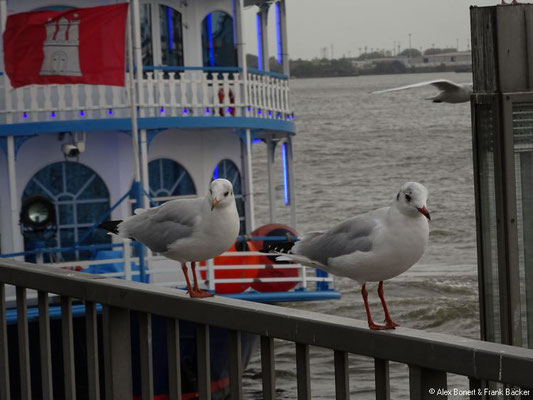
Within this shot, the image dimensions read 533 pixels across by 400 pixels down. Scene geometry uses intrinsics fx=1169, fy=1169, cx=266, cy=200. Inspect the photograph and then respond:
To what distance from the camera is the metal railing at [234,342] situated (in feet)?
8.71

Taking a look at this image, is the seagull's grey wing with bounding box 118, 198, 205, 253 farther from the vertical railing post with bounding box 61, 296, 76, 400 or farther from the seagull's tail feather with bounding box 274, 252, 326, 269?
the vertical railing post with bounding box 61, 296, 76, 400

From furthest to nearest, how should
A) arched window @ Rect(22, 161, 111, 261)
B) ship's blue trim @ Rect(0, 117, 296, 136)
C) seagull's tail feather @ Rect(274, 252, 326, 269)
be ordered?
arched window @ Rect(22, 161, 111, 261), ship's blue trim @ Rect(0, 117, 296, 136), seagull's tail feather @ Rect(274, 252, 326, 269)

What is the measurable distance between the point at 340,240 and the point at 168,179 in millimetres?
11314

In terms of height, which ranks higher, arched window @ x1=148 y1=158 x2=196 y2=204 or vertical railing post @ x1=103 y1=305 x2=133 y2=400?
arched window @ x1=148 y1=158 x2=196 y2=204

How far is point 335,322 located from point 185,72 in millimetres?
12553

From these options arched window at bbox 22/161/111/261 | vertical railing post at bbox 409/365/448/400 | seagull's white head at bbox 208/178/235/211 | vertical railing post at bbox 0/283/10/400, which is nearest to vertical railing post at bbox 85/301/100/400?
vertical railing post at bbox 0/283/10/400

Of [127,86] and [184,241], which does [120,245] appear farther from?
[184,241]

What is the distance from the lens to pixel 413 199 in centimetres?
381

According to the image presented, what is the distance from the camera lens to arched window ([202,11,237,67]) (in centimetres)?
1644

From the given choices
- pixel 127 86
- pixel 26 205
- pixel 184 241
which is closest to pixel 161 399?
pixel 26 205

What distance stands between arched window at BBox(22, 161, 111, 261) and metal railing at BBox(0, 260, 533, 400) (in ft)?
36.5

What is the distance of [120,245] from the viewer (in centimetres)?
1374

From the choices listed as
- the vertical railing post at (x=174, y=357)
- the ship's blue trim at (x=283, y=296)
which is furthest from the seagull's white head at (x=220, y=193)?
the ship's blue trim at (x=283, y=296)

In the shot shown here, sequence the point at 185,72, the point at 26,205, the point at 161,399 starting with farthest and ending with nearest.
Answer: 1. the point at 185,72
2. the point at 26,205
3. the point at 161,399
